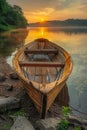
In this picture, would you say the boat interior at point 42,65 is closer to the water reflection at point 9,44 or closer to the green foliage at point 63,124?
the green foliage at point 63,124

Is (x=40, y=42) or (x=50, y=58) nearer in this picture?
(x=50, y=58)

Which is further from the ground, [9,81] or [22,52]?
[22,52]

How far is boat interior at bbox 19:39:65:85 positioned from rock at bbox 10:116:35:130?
162cm

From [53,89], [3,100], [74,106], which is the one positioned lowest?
[74,106]

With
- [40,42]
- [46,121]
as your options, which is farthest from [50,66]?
[40,42]

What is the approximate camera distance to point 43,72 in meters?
12.8

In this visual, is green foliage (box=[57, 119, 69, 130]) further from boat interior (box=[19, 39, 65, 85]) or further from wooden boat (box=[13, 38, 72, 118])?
boat interior (box=[19, 39, 65, 85])

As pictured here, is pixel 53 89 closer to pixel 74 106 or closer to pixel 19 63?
pixel 74 106

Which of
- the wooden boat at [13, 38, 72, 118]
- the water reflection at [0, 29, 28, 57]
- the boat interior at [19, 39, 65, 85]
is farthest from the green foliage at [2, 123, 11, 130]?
the water reflection at [0, 29, 28, 57]

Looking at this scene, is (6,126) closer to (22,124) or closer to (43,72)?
(22,124)

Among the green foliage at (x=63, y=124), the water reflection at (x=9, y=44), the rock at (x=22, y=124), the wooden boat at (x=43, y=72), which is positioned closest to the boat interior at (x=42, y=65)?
the wooden boat at (x=43, y=72)

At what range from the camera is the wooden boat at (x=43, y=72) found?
859 centimetres

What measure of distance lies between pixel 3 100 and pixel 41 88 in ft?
5.54

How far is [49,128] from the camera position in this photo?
310 inches
